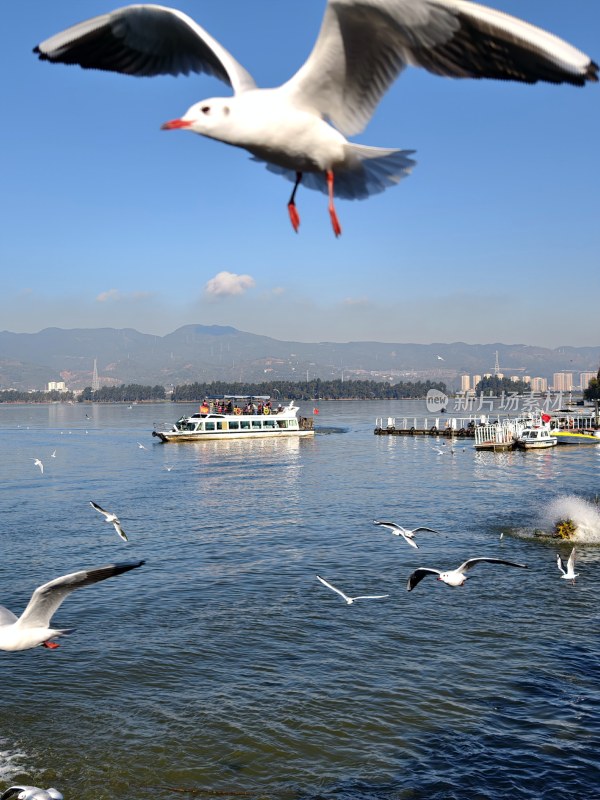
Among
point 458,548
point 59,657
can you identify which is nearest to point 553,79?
point 59,657

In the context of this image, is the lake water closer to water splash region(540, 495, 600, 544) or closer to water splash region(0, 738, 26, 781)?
water splash region(0, 738, 26, 781)

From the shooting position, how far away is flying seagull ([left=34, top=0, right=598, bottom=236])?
266 centimetres

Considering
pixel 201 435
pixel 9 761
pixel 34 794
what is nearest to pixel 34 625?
pixel 34 794

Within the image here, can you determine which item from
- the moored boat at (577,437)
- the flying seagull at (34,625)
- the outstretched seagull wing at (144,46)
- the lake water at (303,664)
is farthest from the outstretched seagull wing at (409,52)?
the moored boat at (577,437)

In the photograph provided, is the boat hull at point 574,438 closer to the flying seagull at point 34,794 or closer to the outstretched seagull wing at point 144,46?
the flying seagull at point 34,794

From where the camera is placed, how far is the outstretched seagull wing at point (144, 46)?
355cm

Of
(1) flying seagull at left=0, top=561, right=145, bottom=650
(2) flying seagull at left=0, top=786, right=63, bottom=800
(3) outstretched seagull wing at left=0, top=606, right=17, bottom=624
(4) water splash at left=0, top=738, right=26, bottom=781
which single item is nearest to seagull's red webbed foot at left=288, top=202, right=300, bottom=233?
(1) flying seagull at left=0, top=561, right=145, bottom=650

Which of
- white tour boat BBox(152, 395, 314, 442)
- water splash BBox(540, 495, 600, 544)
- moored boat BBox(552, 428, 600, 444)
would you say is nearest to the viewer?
water splash BBox(540, 495, 600, 544)

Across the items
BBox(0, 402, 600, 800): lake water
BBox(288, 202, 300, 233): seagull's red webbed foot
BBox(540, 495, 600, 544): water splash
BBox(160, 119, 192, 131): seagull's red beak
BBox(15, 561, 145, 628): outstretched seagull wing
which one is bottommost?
BBox(0, 402, 600, 800): lake water

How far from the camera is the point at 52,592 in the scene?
7.80m

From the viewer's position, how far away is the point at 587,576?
85.6 feet

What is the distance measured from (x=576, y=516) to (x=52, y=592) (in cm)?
3413

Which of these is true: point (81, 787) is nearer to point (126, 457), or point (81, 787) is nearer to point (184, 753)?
point (184, 753)

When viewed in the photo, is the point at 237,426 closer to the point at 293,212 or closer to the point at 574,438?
the point at 574,438
